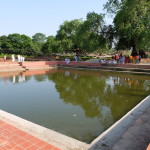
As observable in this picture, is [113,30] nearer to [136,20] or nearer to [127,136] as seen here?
[136,20]

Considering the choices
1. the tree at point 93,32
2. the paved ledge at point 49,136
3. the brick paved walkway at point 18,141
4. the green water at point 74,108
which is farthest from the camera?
the tree at point 93,32

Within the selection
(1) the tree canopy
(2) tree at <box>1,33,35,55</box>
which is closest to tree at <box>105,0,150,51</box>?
(1) the tree canopy

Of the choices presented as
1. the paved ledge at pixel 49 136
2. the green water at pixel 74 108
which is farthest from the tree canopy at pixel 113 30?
the paved ledge at pixel 49 136

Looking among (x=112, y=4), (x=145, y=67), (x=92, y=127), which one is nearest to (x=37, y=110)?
(x=92, y=127)

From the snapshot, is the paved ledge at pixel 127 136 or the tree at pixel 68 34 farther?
the tree at pixel 68 34

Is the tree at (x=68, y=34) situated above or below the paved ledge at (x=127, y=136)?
above

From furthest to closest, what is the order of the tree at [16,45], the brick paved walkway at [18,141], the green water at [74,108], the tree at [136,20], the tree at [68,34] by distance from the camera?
the tree at [16,45], the tree at [68,34], the tree at [136,20], the green water at [74,108], the brick paved walkway at [18,141]

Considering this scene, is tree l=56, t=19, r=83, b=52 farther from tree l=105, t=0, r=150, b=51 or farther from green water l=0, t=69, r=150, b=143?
green water l=0, t=69, r=150, b=143

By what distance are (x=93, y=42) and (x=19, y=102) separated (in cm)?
1580

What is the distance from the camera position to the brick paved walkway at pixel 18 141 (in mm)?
3109

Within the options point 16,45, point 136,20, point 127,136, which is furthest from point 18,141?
point 16,45

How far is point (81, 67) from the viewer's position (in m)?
19.7

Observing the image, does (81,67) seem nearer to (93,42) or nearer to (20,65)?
(93,42)

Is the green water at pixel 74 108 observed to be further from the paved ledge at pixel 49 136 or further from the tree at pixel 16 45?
A: the tree at pixel 16 45
